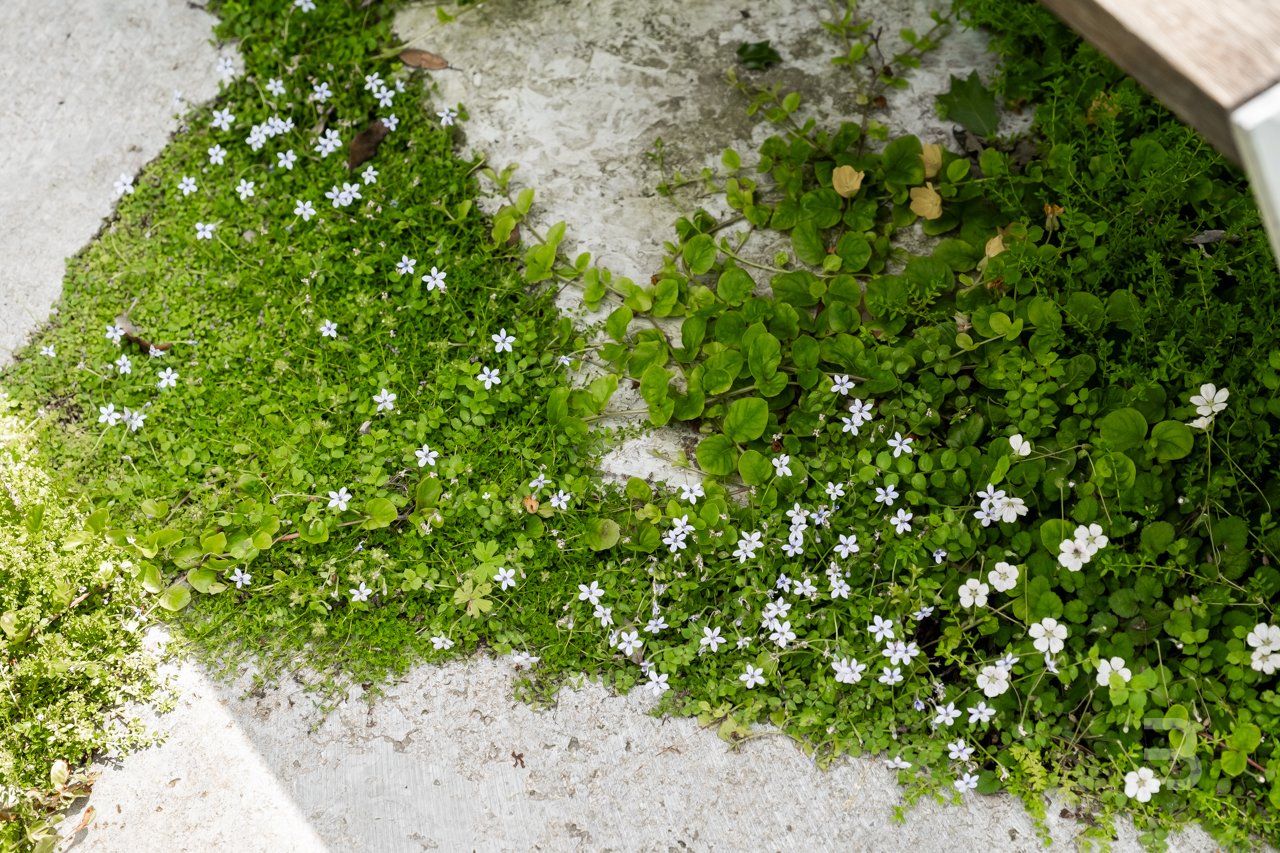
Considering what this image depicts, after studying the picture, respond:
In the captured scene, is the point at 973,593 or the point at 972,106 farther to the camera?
the point at 972,106

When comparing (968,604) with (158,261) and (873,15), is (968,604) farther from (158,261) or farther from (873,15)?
(158,261)

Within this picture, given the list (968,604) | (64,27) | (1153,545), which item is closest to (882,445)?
(968,604)

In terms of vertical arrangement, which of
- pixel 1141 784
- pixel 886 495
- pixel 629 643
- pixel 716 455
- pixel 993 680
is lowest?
pixel 1141 784

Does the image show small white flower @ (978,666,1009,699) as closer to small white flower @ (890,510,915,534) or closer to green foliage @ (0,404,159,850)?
small white flower @ (890,510,915,534)

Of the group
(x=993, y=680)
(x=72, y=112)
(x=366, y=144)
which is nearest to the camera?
(x=993, y=680)

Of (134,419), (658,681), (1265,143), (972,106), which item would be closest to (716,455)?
(658,681)

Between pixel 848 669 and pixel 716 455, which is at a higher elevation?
pixel 716 455

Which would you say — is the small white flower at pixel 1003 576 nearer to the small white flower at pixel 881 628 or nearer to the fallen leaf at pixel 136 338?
the small white flower at pixel 881 628

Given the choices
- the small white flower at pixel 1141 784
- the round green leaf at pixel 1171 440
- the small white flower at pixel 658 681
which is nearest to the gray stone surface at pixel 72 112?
the small white flower at pixel 658 681

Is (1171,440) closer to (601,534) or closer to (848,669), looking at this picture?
(848,669)
